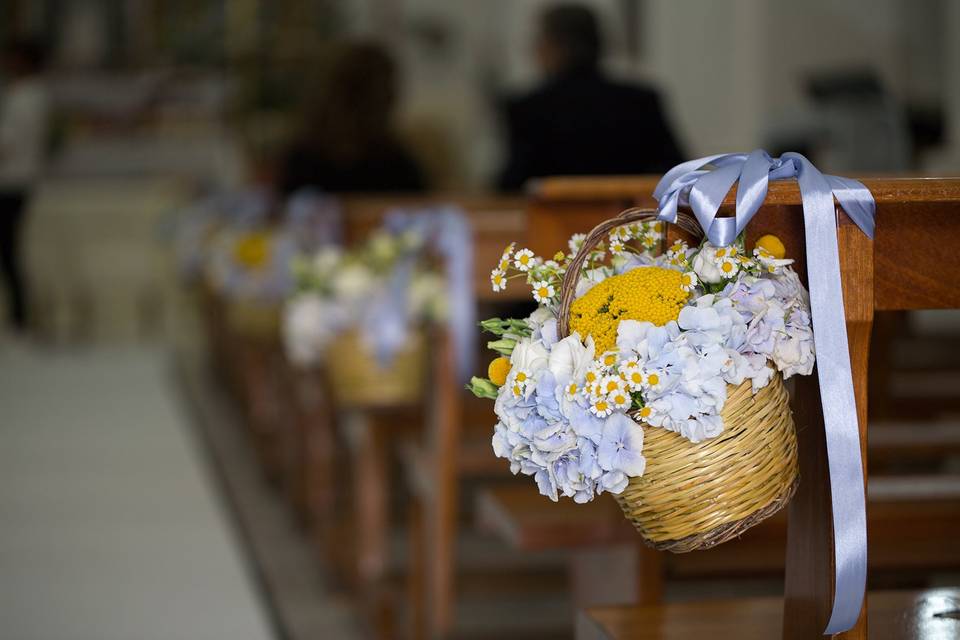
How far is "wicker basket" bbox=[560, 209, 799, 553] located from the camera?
131 centimetres

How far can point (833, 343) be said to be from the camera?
1346 millimetres

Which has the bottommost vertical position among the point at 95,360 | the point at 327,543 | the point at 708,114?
the point at 95,360

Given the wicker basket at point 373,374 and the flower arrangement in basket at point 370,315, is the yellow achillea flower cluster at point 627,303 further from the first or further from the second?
the wicker basket at point 373,374

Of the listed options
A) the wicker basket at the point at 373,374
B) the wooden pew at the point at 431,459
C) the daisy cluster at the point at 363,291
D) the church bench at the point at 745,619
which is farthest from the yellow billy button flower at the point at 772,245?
the wicker basket at the point at 373,374

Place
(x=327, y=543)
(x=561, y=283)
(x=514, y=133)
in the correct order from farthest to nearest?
(x=514, y=133) → (x=327, y=543) → (x=561, y=283)

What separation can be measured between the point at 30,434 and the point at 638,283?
5341mm

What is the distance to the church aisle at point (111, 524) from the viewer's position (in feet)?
11.6

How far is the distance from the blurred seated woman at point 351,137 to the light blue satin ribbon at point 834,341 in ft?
12.6

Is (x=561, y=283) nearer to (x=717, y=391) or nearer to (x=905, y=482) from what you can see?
(x=717, y=391)

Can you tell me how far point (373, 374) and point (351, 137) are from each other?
1868 millimetres

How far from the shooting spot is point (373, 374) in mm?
3617

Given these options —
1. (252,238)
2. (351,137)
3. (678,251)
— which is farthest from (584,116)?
(678,251)

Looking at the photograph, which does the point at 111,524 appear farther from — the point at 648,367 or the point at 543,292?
the point at 648,367

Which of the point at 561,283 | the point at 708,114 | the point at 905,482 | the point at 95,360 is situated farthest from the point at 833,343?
the point at 95,360
